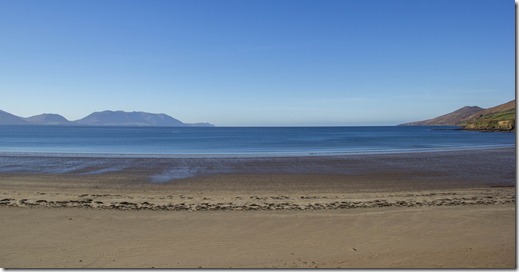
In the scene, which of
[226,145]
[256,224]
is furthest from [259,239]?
[226,145]

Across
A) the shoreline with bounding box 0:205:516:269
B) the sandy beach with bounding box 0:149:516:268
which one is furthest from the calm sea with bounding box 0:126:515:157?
the shoreline with bounding box 0:205:516:269

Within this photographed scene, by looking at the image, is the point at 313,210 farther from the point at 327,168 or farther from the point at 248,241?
the point at 327,168

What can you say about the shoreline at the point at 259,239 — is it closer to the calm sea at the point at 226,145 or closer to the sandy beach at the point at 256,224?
the sandy beach at the point at 256,224

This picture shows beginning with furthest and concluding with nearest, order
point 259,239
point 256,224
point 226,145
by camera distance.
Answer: point 226,145 < point 256,224 < point 259,239

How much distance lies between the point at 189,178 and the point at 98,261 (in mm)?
12407

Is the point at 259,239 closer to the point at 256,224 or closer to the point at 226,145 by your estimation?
the point at 256,224

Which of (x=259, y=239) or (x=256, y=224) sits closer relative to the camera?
(x=259, y=239)

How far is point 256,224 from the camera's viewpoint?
930 cm

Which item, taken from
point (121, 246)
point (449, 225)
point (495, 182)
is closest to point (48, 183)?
point (121, 246)

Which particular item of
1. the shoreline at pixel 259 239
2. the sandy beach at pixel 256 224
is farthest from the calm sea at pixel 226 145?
the shoreline at pixel 259 239

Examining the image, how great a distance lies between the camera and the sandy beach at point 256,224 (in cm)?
693

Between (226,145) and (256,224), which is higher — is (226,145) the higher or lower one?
the higher one

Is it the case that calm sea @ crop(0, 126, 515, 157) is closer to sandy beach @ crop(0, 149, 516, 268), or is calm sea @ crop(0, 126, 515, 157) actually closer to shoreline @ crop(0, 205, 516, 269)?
sandy beach @ crop(0, 149, 516, 268)

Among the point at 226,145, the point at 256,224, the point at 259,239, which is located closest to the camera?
the point at 259,239
